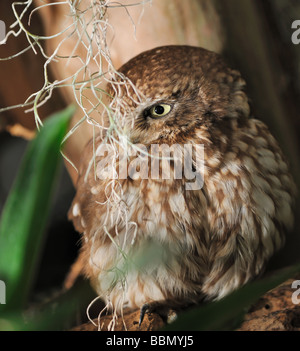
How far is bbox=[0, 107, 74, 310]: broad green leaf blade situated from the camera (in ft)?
1.86

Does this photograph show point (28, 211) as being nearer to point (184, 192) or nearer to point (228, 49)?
point (184, 192)

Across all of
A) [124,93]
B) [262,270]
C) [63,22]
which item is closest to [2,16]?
[63,22]

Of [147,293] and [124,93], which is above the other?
[124,93]

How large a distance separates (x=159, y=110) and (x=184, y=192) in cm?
18

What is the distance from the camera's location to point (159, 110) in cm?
83

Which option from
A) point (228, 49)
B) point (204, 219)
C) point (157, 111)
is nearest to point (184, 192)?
point (204, 219)

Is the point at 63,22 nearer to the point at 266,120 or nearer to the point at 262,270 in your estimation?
the point at 266,120

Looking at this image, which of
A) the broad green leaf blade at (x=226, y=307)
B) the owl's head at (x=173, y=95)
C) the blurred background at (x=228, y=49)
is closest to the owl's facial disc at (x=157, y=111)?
the owl's head at (x=173, y=95)

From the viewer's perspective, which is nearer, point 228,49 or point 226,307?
point 226,307

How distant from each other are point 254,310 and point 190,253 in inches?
7.1

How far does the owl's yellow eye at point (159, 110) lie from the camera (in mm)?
825

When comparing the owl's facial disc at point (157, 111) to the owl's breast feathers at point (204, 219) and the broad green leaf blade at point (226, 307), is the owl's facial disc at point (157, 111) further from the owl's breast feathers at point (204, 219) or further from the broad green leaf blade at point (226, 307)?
the broad green leaf blade at point (226, 307)

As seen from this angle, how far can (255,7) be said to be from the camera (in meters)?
1.04

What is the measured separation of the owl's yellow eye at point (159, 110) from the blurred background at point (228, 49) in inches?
7.7
